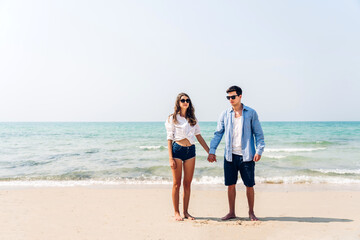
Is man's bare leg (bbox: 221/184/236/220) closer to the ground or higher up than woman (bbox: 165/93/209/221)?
closer to the ground

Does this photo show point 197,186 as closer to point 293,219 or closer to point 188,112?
point 293,219

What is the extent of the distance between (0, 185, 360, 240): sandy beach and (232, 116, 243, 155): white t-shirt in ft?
3.72

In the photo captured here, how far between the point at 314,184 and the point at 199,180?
333 centimetres

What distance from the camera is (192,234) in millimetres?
3840

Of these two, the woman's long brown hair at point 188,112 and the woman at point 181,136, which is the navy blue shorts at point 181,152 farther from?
the woman's long brown hair at point 188,112

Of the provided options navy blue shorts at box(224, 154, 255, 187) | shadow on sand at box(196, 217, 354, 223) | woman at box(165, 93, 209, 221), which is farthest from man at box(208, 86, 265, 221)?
woman at box(165, 93, 209, 221)

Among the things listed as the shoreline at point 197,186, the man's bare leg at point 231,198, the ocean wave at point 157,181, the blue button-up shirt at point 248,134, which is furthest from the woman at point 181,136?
the ocean wave at point 157,181

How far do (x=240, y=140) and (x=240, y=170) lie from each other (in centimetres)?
49

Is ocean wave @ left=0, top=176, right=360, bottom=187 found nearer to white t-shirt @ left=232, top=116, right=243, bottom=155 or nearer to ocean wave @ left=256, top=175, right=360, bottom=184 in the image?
ocean wave @ left=256, top=175, right=360, bottom=184

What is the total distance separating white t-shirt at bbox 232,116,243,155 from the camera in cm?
422

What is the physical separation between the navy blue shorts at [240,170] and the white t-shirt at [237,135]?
0.09m

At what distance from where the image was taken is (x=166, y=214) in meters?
5.00

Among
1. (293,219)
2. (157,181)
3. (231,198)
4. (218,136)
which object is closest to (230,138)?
(218,136)

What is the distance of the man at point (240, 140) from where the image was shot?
4176 millimetres
